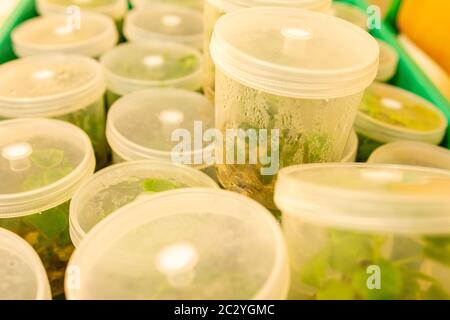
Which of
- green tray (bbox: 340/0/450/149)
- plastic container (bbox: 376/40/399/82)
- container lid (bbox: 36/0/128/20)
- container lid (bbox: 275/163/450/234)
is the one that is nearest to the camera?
container lid (bbox: 275/163/450/234)

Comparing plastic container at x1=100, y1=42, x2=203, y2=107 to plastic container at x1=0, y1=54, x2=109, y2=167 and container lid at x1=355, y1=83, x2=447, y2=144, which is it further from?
container lid at x1=355, y1=83, x2=447, y2=144

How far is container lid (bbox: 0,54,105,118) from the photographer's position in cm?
87

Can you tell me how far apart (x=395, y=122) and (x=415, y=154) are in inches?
3.7

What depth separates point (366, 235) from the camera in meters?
0.49

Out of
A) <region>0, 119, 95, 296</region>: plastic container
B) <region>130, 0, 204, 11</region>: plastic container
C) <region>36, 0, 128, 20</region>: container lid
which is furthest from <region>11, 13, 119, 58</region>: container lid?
<region>0, 119, 95, 296</region>: plastic container

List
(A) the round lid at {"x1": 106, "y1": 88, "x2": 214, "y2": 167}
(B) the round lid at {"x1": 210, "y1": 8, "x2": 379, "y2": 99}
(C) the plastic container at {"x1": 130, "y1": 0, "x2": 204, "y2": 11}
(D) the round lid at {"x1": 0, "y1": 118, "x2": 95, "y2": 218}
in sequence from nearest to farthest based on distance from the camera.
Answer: (B) the round lid at {"x1": 210, "y1": 8, "x2": 379, "y2": 99} < (D) the round lid at {"x1": 0, "y1": 118, "x2": 95, "y2": 218} < (A) the round lid at {"x1": 106, "y1": 88, "x2": 214, "y2": 167} < (C) the plastic container at {"x1": 130, "y1": 0, "x2": 204, "y2": 11}

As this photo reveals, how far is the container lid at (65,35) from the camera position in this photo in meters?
1.06

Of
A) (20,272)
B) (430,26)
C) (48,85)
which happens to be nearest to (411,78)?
(430,26)

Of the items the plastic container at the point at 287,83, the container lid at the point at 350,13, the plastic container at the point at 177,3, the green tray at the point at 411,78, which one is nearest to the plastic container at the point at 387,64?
the green tray at the point at 411,78

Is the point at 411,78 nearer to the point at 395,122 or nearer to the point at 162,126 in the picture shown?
the point at 395,122

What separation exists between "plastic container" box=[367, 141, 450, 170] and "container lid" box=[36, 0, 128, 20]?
84 centimetres

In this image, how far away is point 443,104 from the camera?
99 centimetres
